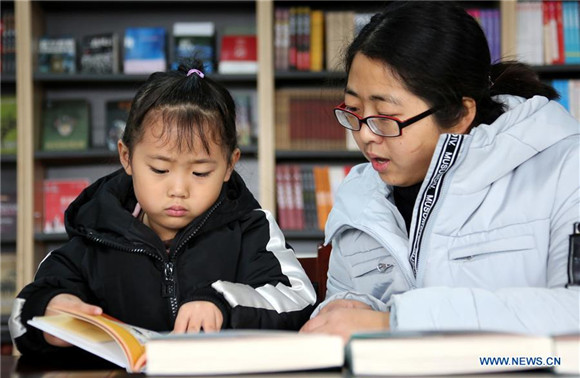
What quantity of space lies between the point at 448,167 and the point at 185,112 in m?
0.57

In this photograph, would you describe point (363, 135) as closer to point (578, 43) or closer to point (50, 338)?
point (50, 338)

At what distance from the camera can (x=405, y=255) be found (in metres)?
1.43

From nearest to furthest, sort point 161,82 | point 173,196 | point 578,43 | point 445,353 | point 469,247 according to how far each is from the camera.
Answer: point 445,353 < point 469,247 < point 173,196 < point 161,82 < point 578,43

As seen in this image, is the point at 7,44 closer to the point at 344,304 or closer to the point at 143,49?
the point at 143,49

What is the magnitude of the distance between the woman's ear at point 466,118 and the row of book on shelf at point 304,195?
2118mm

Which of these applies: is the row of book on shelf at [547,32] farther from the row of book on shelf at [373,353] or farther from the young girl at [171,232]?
the row of book on shelf at [373,353]

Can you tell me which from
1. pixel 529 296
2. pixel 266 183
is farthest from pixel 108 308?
pixel 266 183

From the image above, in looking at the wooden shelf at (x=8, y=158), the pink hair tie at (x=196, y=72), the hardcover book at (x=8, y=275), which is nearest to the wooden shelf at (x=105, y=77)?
the wooden shelf at (x=8, y=158)

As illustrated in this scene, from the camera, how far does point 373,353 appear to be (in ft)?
2.70

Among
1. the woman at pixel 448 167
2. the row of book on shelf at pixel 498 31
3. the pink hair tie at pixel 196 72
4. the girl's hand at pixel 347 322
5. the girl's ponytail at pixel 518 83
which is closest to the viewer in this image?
the girl's hand at pixel 347 322

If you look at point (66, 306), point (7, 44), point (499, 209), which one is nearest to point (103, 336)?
point (66, 306)

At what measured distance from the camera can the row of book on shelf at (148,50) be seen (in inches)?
143

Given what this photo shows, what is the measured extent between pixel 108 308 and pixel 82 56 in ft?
8.11

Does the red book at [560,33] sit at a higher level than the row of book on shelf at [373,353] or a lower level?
higher
